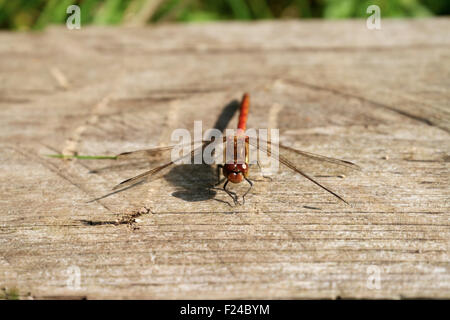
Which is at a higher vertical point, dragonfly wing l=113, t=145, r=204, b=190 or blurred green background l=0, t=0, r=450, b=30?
blurred green background l=0, t=0, r=450, b=30

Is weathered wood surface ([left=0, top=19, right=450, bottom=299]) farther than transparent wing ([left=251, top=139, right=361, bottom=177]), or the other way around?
transparent wing ([left=251, top=139, right=361, bottom=177])

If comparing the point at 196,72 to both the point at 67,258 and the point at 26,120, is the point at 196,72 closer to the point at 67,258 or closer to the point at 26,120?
the point at 26,120

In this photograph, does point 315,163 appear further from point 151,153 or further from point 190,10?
point 190,10

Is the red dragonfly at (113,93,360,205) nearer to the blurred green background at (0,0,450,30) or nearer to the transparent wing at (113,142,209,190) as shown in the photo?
the transparent wing at (113,142,209,190)

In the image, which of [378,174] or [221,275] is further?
[378,174]

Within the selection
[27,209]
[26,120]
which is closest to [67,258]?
[27,209]

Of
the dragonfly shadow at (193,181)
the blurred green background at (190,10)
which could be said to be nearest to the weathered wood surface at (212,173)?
the dragonfly shadow at (193,181)

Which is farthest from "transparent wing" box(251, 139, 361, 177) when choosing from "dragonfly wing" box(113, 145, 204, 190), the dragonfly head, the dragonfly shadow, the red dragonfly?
"dragonfly wing" box(113, 145, 204, 190)

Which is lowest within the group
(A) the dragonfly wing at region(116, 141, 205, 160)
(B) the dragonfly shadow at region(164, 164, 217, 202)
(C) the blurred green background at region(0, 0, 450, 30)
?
(B) the dragonfly shadow at region(164, 164, 217, 202)

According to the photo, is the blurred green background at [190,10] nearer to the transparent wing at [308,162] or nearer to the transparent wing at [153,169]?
the transparent wing at [153,169]
